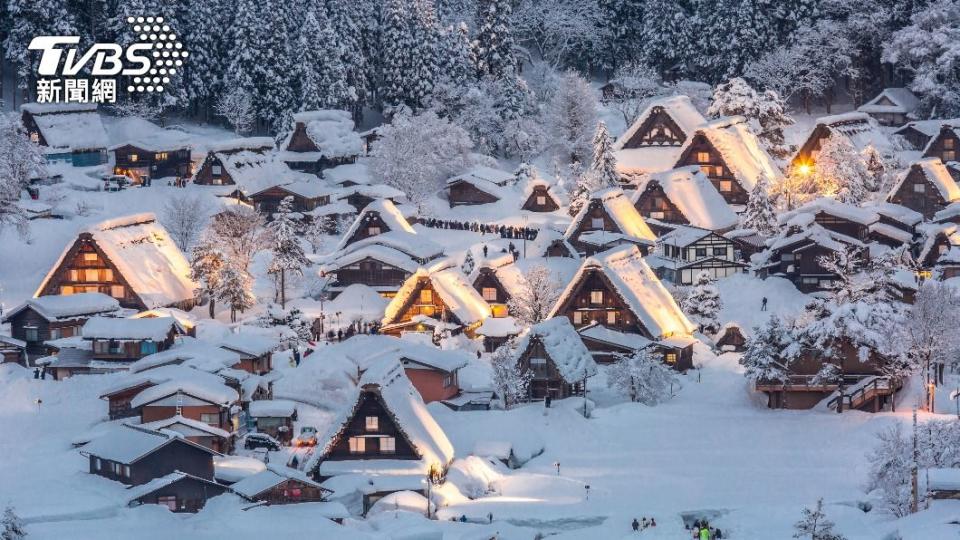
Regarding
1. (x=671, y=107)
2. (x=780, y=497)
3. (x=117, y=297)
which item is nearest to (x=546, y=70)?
(x=671, y=107)

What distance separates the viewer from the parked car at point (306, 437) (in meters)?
66.4

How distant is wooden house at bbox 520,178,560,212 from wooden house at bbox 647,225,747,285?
28.2 ft

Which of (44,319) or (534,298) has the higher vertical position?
(534,298)

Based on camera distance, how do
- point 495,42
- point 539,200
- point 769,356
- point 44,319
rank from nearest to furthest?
point 769,356
point 44,319
point 539,200
point 495,42

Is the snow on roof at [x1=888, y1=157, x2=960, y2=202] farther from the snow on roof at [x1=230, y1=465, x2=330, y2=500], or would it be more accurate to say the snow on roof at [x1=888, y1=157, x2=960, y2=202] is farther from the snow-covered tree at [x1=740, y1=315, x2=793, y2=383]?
the snow on roof at [x1=230, y1=465, x2=330, y2=500]

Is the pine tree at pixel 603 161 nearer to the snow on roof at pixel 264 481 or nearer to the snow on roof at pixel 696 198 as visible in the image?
the snow on roof at pixel 696 198

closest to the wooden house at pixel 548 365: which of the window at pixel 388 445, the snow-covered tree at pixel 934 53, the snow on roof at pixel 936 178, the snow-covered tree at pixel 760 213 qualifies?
the window at pixel 388 445

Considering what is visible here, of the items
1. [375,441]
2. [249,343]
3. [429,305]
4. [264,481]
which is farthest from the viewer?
[429,305]

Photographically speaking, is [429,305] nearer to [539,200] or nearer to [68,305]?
[68,305]

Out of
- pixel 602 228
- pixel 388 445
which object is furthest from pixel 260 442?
pixel 602 228

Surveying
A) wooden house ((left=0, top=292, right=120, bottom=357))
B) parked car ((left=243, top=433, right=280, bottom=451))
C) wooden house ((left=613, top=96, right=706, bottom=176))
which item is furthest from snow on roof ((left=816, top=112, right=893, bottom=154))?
parked car ((left=243, top=433, right=280, bottom=451))

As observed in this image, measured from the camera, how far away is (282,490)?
196 ft

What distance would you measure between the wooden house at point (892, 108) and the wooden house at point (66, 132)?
36.6 metres

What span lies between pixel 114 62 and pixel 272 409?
3746 cm
